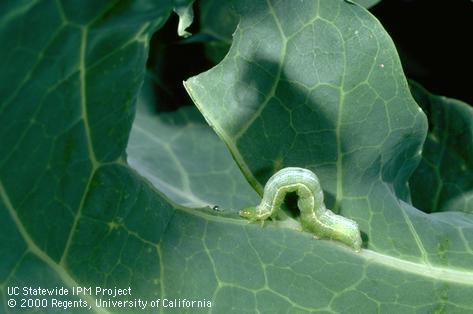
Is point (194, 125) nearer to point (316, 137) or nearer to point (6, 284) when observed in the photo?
point (316, 137)

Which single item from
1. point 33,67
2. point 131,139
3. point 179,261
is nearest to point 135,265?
point 179,261

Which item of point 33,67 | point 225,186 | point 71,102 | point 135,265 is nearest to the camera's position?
point 33,67

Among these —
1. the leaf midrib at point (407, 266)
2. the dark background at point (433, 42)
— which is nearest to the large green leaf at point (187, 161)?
the leaf midrib at point (407, 266)

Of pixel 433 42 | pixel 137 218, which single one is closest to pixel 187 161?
pixel 137 218

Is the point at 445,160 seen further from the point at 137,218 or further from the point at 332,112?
the point at 137,218

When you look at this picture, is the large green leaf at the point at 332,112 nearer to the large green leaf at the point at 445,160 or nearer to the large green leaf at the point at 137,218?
the large green leaf at the point at 137,218

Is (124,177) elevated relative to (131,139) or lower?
elevated
